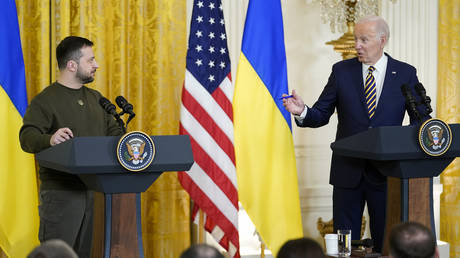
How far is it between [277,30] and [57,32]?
1658 millimetres

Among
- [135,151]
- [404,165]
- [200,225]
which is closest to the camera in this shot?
[135,151]

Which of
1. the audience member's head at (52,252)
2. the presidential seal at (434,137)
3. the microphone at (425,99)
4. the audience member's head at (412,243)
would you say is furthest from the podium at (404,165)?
the audience member's head at (52,252)

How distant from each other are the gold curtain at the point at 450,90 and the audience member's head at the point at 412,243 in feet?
14.1

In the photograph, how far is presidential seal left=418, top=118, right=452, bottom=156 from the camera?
3.59 meters

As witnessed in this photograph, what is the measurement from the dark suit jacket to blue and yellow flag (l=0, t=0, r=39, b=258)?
191cm

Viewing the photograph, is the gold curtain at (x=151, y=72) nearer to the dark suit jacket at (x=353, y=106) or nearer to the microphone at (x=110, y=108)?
the dark suit jacket at (x=353, y=106)

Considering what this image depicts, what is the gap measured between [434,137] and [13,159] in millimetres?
2722

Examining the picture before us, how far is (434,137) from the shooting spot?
11.9 ft

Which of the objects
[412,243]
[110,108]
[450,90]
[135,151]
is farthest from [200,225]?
[412,243]

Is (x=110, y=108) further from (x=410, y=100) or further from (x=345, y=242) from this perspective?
(x=410, y=100)

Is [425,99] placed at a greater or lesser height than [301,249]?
Result: greater

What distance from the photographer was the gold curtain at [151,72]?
517 centimetres

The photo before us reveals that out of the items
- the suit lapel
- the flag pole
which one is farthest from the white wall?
the suit lapel

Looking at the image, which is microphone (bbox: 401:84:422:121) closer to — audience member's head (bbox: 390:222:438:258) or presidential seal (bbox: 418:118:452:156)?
presidential seal (bbox: 418:118:452:156)
